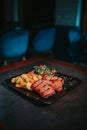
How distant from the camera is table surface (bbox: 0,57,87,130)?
A: 0.75 metres

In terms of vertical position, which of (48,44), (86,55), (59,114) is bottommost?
(86,55)

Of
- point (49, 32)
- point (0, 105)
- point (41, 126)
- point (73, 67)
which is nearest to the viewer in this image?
point (41, 126)

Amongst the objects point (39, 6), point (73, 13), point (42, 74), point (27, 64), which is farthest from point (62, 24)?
point (42, 74)

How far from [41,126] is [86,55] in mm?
2268

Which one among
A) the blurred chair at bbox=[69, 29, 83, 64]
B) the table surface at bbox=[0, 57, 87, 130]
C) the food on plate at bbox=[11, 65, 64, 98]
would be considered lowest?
the blurred chair at bbox=[69, 29, 83, 64]

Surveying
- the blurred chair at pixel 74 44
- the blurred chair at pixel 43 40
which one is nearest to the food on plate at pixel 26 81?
the blurred chair at pixel 43 40

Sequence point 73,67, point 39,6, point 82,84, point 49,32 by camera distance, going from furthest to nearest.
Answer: point 39,6 → point 49,32 → point 73,67 → point 82,84

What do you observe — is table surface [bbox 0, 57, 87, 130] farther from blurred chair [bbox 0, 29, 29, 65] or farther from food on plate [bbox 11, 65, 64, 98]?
blurred chair [bbox 0, 29, 29, 65]

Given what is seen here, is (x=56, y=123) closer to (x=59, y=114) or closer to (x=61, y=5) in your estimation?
(x=59, y=114)

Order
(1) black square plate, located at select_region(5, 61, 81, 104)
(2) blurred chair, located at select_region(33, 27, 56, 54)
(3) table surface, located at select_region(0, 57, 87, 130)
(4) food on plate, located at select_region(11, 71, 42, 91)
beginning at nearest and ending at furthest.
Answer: (3) table surface, located at select_region(0, 57, 87, 130)
(1) black square plate, located at select_region(5, 61, 81, 104)
(4) food on plate, located at select_region(11, 71, 42, 91)
(2) blurred chair, located at select_region(33, 27, 56, 54)

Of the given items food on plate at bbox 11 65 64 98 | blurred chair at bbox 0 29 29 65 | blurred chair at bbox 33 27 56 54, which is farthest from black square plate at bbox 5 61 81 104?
blurred chair at bbox 33 27 56 54

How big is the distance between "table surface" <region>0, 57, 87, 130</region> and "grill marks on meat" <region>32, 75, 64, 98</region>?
0.20 ft

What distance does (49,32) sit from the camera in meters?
2.72

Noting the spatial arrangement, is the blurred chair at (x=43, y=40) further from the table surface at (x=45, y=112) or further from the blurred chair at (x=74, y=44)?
the table surface at (x=45, y=112)
